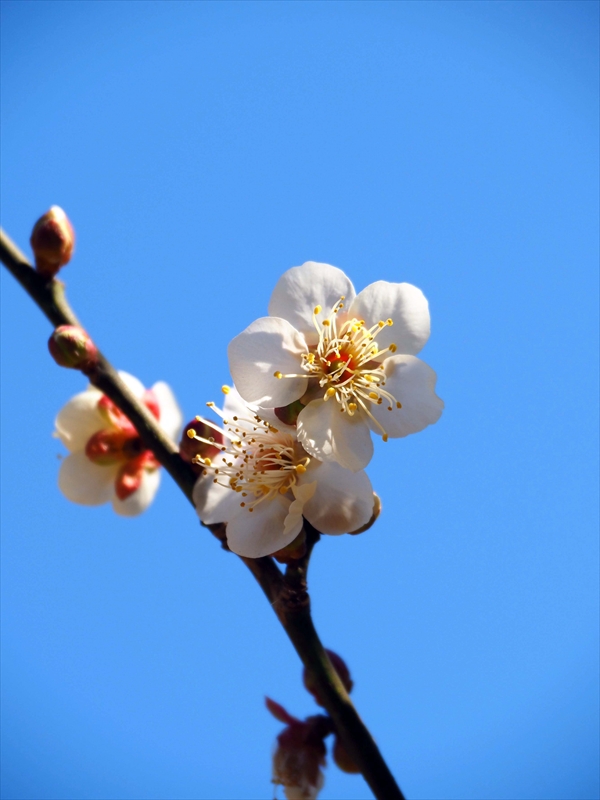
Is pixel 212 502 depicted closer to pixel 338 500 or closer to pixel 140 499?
pixel 338 500

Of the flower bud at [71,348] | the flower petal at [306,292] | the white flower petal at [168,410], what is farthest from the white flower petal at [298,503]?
the white flower petal at [168,410]

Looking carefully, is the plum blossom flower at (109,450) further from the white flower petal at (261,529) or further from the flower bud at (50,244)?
the white flower petal at (261,529)

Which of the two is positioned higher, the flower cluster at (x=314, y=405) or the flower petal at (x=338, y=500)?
the flower cluster at (x=314, y=405)

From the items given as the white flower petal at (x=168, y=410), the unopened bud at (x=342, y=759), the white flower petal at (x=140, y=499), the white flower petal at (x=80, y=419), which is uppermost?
the white flower petal at (x=168, y=410)

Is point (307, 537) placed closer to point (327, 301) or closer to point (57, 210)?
point (327, 301)

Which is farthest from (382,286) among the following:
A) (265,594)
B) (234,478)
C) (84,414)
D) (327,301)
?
(84,414)

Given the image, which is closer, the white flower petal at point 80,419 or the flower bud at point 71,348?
the flower bud at point 71,348

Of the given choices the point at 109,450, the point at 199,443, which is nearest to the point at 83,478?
the point at 109,450
